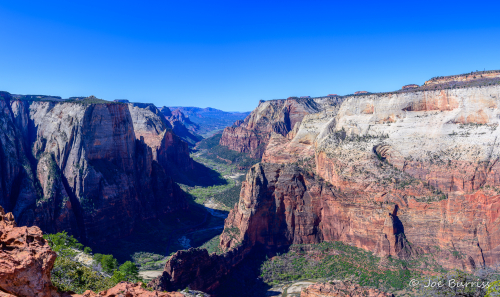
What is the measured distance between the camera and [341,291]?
4350 centimetres

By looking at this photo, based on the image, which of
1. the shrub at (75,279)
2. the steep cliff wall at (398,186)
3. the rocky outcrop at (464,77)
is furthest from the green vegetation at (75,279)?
the rocky outcrop at (464,77)

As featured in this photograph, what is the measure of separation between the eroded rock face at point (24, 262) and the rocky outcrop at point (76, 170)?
5534cm

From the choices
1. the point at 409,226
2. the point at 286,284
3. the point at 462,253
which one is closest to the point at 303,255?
the point at 286,284

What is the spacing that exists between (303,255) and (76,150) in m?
58.4

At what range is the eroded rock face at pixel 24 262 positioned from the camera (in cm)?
1455

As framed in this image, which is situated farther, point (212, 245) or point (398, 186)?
point (212, 245)

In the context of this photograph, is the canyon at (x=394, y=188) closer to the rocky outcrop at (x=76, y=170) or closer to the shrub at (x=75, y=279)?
the shrub at (x=75, y=279)

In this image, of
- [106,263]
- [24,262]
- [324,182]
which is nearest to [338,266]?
[324,182]

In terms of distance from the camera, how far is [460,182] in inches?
2082

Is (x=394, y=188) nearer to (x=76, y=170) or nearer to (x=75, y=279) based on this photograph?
(x=75, y=279)

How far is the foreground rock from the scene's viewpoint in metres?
42.5

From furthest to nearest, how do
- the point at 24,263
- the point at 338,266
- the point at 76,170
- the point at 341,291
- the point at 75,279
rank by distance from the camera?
the point at 76,170 → the point at 338,266 → the point at 341,291 → the point at 75,279 → the point at 24,263

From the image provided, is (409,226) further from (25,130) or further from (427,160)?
(25,130)

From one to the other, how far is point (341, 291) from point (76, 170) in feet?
209
